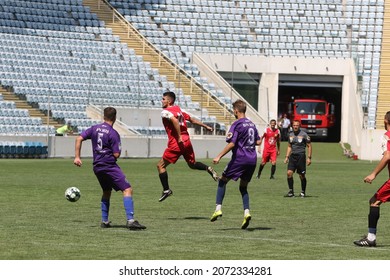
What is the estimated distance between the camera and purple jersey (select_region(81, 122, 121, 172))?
1711cm

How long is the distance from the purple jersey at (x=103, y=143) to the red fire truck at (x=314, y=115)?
46.9 m

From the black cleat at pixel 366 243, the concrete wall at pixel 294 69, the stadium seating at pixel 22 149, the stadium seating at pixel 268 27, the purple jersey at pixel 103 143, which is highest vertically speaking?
the stadium seating at pixel 268 27

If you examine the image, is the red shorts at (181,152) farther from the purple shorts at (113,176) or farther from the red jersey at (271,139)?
the red jersey at (271,139)

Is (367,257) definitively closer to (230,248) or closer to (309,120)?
(230,248)

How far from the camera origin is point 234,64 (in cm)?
6047

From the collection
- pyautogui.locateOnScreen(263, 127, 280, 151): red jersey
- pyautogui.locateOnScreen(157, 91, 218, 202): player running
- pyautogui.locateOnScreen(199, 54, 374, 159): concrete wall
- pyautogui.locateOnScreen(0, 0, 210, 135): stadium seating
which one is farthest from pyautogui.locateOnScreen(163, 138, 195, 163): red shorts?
pyautogui.locateOnScreen(199, 54, 374, 159): concrete wall

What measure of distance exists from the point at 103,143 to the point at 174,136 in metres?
4.10

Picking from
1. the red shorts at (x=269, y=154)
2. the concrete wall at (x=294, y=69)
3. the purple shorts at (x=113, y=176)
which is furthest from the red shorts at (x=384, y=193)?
the concrete wall at (x=294, y=69)

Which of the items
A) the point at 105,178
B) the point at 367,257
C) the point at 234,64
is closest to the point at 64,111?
the point at 234,64

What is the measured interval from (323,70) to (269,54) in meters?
3.16

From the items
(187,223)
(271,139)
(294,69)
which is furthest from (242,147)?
(294,69)

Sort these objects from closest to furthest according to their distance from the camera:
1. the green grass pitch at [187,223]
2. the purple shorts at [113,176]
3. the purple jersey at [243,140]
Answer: the green grass pitch at [187,223]
the purple shorts at [113,176]
the purple jersey at [243,140]

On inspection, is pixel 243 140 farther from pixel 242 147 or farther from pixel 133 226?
pixel 133 226

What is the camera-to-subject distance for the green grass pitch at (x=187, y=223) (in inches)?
563
